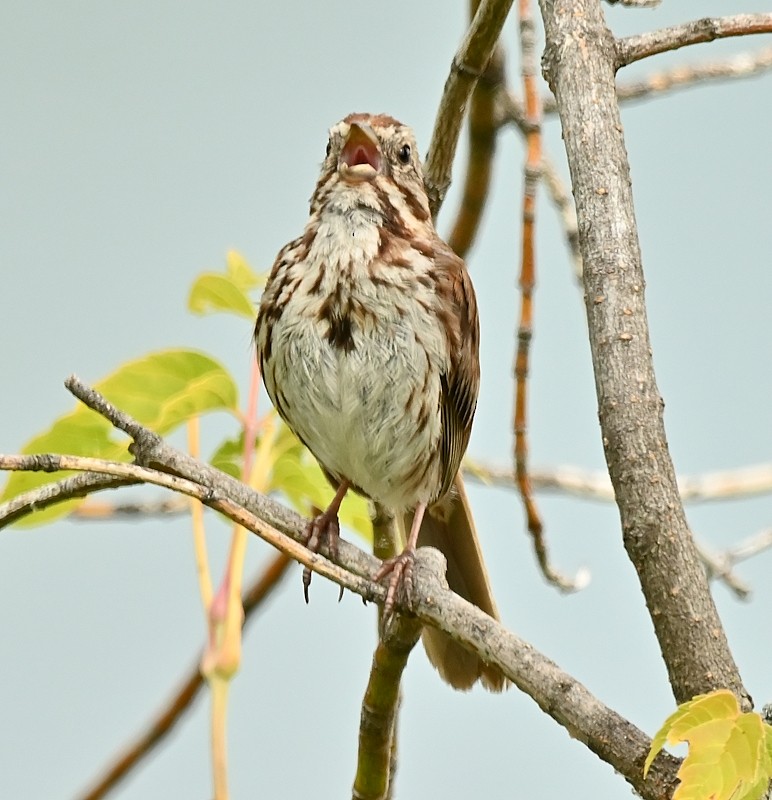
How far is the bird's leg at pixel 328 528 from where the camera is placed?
264 centimetres

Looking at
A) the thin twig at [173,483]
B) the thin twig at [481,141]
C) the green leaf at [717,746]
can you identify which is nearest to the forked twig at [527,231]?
the thin twig at [481,141]

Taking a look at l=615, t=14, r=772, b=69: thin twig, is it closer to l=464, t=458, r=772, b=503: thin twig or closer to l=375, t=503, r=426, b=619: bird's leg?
l=375, t=503, r=426, b=619: bird's leg

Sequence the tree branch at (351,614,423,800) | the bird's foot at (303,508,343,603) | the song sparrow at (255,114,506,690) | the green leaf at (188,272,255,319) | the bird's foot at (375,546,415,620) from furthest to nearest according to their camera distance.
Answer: the song sparrow at (255,114,506,690), the green leaf at (188,272,255,319), the bird's foot at (303,508,343,603), the tree branch at (351,614,423,800), the bird's foot at (375,546,415,620)

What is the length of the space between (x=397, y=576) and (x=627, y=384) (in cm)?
97

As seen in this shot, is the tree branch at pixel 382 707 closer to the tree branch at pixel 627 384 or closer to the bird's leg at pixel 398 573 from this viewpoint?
the bird's leg at pixel 398 573

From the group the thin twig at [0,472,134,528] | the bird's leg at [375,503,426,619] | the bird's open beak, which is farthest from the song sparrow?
the thin twig at [0,472,134,528]

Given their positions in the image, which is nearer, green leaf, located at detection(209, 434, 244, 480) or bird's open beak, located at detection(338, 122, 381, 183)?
green leaf, located at detection(209, 434, 244, 480)

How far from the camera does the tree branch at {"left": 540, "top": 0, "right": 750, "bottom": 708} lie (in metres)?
1.84

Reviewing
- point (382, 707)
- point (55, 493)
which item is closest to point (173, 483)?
point (55, 493)

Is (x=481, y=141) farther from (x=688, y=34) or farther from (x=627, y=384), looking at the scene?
(x=627, y=384)

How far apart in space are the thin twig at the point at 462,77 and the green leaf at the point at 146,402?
67 centimetres

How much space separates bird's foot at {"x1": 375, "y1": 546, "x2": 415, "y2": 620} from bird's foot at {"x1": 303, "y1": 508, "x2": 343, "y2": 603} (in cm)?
11

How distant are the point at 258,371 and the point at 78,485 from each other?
1.32 m

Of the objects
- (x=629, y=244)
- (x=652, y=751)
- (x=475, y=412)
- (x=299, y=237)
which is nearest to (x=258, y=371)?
(x=299, y=237)
